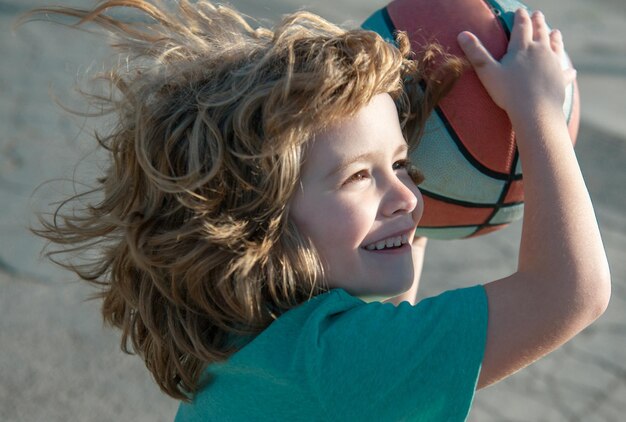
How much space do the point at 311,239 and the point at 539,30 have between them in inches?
35.5

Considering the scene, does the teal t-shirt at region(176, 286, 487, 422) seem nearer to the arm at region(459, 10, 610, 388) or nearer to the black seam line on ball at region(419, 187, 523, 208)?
the arm at region(459, 10, 610, 388)

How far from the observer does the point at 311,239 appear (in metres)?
2.23

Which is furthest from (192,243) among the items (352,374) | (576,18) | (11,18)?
(576,18)

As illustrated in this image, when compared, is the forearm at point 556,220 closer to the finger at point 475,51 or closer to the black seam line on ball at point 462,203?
the finger at point 475,51

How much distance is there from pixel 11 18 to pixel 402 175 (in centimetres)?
508

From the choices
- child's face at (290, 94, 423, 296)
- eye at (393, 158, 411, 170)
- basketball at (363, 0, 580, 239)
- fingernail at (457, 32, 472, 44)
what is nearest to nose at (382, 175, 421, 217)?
child's face at (290, 94, 423, 296)

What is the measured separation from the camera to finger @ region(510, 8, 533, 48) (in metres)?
2.51

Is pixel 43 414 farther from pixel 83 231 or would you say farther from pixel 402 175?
pixel 402 175

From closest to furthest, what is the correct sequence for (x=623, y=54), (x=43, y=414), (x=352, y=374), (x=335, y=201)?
(x=352, y=374) → (x=335, y=201) → (x=43, y=414) → (x=623, y=54)

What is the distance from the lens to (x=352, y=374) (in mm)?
2045

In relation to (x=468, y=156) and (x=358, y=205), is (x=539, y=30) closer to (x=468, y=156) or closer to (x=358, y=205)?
(x=468, y=156)

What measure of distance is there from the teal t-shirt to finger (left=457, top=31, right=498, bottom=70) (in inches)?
26.4

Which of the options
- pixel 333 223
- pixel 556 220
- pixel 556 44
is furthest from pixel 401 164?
pixel 556 44

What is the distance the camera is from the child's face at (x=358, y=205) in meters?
2.20
